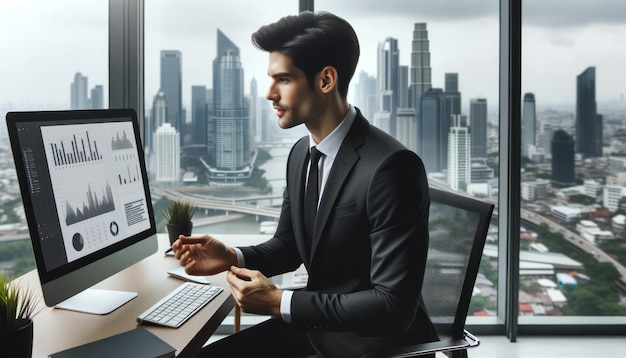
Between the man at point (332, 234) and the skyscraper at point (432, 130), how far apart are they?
1201 mm

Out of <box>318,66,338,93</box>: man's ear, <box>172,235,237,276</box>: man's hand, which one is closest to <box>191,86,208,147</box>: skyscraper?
<box>172,235,237,276</box>: man's hand

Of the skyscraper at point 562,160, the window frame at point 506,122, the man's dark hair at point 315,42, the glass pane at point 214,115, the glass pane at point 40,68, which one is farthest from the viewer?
the skyscraper at point 562,160

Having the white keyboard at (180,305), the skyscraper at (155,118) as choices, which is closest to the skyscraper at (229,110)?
the skyscraper at (155,118)

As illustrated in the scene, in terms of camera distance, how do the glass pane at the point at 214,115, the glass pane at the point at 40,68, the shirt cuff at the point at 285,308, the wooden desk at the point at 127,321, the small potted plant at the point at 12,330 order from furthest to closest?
the glass pane at the point at 214,115, the glass pane at the point at 40,68, the shirt cuff at the point at 285,308, the wooden desk at the point at 127,321, the small potted plant at the point at 12,330

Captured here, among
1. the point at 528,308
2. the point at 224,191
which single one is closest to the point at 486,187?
the point at 528,308

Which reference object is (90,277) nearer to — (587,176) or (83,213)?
(83,213)

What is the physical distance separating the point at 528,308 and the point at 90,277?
216 cm

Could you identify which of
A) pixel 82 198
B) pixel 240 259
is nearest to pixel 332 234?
pixel 240 259

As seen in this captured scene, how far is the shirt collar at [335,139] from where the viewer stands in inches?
55.4

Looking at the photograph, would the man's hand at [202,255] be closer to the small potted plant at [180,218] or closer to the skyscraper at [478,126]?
the small potted plant at [180,218]

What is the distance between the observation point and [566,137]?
2.67 metres

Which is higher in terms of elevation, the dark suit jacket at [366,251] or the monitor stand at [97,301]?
the dark suit jacket at [366,251]

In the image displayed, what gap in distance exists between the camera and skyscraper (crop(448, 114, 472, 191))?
8.70ft

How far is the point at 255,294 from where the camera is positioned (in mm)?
1228
